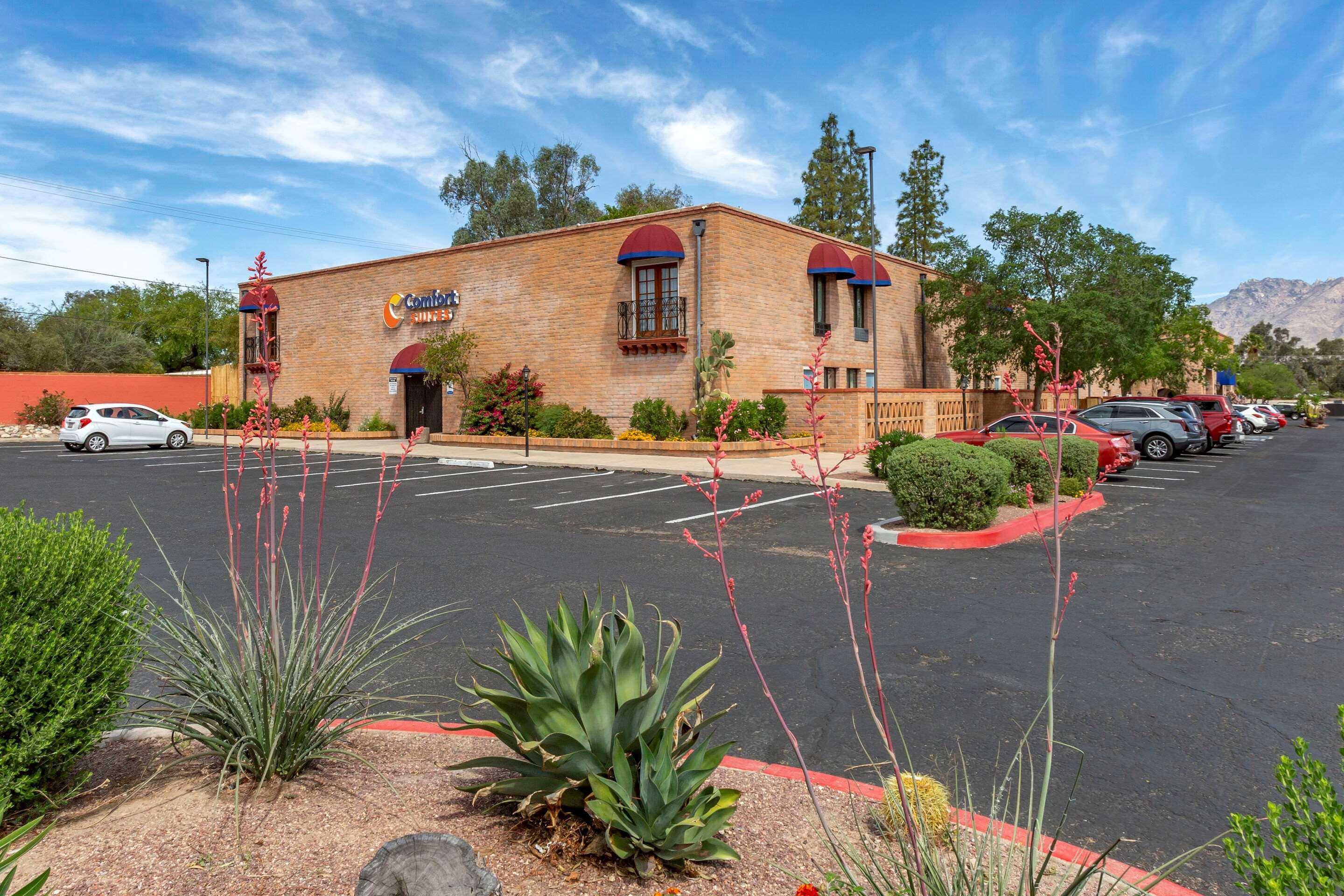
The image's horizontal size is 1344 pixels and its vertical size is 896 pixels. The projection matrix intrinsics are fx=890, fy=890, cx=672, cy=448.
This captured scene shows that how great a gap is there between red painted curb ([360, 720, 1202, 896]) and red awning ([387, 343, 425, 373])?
28167mm

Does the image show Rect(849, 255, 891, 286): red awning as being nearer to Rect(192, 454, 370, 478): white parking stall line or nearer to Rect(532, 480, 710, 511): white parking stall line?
Rect(532, 480, 710, 511): white parking stall line

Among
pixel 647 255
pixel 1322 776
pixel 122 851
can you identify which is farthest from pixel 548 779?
pixel 647 255

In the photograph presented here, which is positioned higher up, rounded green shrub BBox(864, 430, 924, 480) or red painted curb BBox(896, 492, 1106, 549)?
rounded green shrub BBox(864, 430, 924, 480)

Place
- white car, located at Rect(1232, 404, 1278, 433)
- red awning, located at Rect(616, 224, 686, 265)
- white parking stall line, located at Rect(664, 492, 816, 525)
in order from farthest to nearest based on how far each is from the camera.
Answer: white car, located at Rect(1232, 404, 1278, 433)
red awning, located at Rect(616, 224, 686, 265)
white parking stall line, located at Rect(664, 492, 816, 525)

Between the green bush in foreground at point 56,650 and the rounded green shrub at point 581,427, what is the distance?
2311cm

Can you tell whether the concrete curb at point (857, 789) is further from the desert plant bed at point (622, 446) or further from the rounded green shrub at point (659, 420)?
the rounded green shrub at point (659, 420)

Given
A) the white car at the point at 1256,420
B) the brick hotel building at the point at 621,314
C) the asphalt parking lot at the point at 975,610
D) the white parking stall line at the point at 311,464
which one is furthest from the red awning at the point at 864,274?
the white car at the point at 1256,420

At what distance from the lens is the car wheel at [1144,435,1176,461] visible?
2511 centimetres

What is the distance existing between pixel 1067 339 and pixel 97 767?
29.3 m

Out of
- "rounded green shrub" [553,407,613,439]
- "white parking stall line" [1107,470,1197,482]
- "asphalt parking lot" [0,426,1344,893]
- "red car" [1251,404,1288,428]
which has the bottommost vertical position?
"asphalt parking lot" [0,426,1344,893]

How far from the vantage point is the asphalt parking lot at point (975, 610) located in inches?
179

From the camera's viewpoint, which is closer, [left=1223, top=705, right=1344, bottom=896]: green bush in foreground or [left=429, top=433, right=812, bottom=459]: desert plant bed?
[left=1223, top=705, right=1344, bottom=896]: green bush in foreground

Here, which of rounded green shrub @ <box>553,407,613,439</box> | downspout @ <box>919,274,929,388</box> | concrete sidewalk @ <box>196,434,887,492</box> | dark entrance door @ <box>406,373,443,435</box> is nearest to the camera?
concrete sidewalk @ <box>196,434,887,492</box>

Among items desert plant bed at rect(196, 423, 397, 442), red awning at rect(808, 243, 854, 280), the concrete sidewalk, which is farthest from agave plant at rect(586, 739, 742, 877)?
desert plant bed at rect(196, 423, 397, 442)
